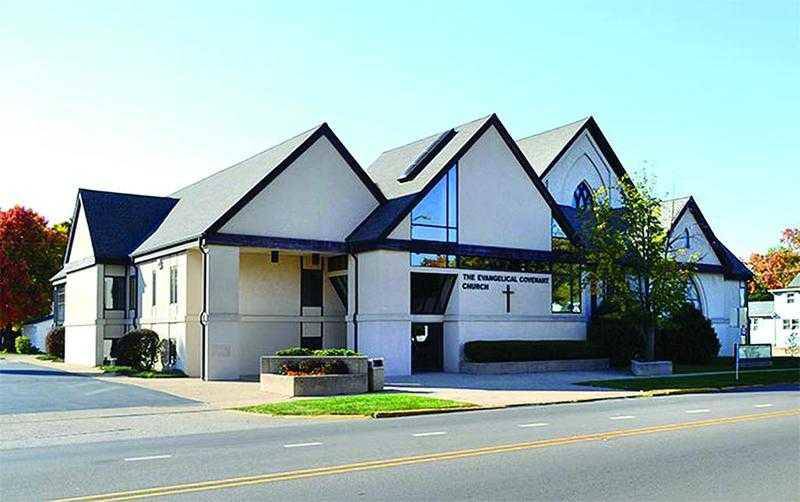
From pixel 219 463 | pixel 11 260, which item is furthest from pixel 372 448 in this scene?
pixel 11 260

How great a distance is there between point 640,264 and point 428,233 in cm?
795

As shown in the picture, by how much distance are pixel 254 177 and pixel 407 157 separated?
7.50 metres

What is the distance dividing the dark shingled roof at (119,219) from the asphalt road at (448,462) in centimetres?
2423

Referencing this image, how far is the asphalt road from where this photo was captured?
967 centimetres

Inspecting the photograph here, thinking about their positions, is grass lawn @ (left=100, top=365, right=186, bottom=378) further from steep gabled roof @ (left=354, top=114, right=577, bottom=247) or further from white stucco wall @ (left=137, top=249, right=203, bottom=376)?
steep gabled roof @ (left=354, top=114, right=577, bottom=247)

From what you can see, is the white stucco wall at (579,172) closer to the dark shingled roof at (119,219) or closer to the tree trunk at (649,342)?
the tree trunk at (649,342)

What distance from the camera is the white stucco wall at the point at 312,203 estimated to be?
30953 millimetres

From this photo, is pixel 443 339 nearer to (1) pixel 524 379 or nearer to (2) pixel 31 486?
(1) pixel 524 379

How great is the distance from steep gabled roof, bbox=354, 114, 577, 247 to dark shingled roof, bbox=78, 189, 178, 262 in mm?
10981

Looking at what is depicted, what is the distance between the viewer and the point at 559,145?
4191cm

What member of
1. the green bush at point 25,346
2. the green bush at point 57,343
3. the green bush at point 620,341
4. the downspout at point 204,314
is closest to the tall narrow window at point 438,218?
the green bush at point 620,341

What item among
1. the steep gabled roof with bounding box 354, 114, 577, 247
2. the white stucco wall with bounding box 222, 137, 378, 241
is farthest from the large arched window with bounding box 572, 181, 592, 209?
the white stucco wall with bounding box 222, 137, 378, 241

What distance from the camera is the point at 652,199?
32812 millimetres

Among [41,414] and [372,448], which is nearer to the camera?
[372,448]
